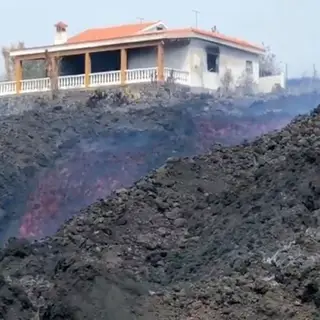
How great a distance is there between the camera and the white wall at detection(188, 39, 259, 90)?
92.1 ft

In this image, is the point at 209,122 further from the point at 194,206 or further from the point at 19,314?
the point at 19,314

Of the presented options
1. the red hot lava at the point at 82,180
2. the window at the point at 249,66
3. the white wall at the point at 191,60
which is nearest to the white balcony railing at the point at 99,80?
the white wall at the point at 191,60

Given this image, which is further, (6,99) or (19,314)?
(6,99)

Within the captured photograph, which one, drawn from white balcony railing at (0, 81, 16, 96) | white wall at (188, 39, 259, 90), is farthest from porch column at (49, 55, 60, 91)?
white wall at (188, 39, 259, 90)

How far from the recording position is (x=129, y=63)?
28.6 meters

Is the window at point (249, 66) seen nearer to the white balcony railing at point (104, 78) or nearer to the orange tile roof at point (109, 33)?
the orange tile roof at point (109, 33)

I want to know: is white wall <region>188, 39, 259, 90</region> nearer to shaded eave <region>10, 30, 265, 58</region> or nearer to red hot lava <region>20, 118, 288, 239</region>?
shaded eave <region>10, 30, 265, 58</region>

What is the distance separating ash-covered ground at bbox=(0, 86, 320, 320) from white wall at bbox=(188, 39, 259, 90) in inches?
242

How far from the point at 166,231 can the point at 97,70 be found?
18545 mm

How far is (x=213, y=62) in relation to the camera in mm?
29375

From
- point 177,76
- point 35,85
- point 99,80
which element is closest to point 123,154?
point 177,76

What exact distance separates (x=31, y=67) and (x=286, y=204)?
22358 mm

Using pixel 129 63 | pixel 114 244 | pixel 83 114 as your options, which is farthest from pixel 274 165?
pixel 129 63

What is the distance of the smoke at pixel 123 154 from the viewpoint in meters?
19.4
